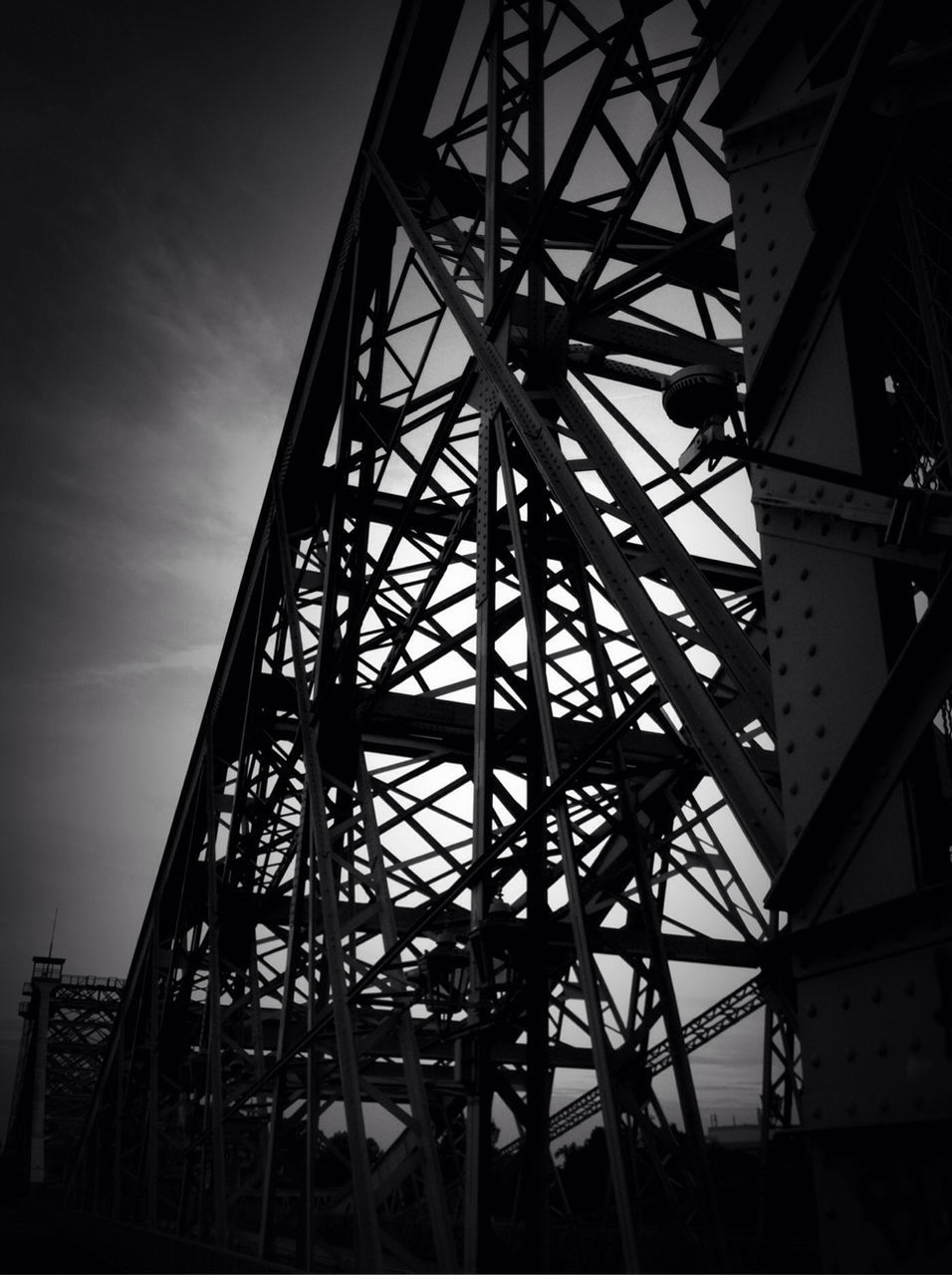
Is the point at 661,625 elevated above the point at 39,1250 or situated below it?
above

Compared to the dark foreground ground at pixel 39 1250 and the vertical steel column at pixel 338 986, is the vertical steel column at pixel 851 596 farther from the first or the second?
the dark foreground ground at pixel 39 1250

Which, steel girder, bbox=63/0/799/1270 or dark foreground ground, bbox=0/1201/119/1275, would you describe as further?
dark foreground ground, bbox=0/1201/119/1275

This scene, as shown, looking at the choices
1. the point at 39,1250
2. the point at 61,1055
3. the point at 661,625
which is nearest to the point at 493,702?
the point at 661,625

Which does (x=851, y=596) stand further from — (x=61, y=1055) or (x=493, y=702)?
(x=61, y=1055)

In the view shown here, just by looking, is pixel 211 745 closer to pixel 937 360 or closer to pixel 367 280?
pixel 367 280

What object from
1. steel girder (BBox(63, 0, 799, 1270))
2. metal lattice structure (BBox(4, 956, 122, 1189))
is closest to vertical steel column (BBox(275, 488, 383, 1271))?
steel girder (BBox(63, 0, 799, 1270))

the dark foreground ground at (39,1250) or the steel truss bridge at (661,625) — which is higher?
the steel truss bridge at (661,625)

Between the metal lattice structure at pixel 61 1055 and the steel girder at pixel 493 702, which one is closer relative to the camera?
the steel girder at pixel 493 702

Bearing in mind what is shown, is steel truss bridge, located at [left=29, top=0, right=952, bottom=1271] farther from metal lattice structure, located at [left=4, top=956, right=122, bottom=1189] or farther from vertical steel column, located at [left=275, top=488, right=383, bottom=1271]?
metal lattice structure, located at [left=4, top=956, right=122, bottom=1189]

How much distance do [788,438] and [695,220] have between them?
16.4 feet

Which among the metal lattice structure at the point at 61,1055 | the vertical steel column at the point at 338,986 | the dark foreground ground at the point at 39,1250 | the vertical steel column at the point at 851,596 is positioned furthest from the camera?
the metal lattice structure at the point at 61,1055

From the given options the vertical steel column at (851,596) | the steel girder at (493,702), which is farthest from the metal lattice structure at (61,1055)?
the vertical steel column at (851,596)

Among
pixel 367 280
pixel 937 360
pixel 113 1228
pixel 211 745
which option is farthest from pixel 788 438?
pixel 113 1228

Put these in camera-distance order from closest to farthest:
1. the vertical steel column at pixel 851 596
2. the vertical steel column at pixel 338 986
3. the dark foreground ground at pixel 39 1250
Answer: the vertical steel column at pixel 851 596, the vertical steel column at pixel 338 986, the dark foreground ground at pixel 39 1250
